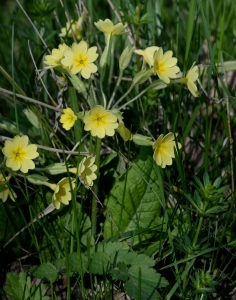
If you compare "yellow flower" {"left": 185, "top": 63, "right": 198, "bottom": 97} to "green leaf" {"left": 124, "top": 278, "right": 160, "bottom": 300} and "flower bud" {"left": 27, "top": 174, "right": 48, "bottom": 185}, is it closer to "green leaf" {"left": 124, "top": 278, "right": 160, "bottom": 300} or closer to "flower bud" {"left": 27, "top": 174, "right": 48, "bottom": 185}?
"flower bud" {"left": 27, "top": 174, "right": 48, "bottom": 185}

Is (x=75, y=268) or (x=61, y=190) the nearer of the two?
(x=75, y=268)

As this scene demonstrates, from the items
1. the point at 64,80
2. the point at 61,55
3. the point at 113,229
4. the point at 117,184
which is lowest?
the point at 113,229

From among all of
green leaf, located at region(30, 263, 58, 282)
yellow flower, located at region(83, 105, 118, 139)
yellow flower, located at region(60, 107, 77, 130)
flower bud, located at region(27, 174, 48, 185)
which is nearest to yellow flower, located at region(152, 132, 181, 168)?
yellow flower, located at region(83, 105, 118, 139)

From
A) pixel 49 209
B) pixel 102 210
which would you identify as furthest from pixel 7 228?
pixel 102 210

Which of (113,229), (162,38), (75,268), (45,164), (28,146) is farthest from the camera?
(162,38)

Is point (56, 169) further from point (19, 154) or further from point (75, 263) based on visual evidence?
point (75, 263)

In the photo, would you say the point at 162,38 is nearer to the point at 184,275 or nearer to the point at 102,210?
the point at 102,210
